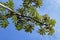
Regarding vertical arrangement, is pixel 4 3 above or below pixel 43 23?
above

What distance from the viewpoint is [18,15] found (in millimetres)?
12789

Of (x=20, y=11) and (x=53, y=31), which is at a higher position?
(x=20, y=11)

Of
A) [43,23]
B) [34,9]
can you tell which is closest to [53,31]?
[43,23]

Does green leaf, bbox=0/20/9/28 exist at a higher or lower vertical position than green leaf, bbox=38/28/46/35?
higher

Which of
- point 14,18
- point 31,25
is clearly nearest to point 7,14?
point 14,18

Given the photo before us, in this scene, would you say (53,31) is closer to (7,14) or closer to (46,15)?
(46,15)

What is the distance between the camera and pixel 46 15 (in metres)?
12.7

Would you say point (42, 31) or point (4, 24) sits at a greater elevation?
point (4, 24)

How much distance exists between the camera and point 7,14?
12883 mm

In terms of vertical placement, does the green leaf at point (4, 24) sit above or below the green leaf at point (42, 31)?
above

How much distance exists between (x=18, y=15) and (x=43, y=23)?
52.6 inches

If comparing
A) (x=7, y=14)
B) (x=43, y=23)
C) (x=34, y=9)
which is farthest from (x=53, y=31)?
(x=7, y=14)

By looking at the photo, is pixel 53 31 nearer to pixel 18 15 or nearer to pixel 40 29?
pixel 40 29

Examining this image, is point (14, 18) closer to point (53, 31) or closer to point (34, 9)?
point (34, 9)
